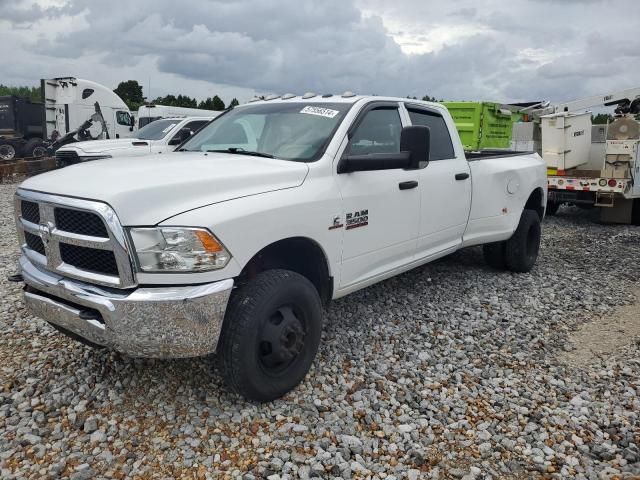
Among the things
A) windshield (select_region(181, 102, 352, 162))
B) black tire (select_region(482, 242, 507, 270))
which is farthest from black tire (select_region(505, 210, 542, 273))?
windshield (select_region(181, 102, 352, 162))

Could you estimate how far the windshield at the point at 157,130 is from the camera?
37.3 feet

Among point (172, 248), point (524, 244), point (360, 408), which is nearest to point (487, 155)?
point (524, 244)

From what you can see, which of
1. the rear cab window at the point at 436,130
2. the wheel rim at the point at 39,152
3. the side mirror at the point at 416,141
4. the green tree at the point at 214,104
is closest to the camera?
the side mirror at the point at 416,141

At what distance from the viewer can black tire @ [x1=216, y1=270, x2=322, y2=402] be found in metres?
2.95

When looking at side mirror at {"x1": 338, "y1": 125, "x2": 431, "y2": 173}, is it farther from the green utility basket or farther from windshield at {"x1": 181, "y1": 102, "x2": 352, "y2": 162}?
the green utility basket

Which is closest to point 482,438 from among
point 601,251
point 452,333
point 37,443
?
point 452,333

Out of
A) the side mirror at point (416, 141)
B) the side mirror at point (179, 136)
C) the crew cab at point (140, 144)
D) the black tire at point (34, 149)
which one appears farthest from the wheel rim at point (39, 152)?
the side mirror at point (416, 141)

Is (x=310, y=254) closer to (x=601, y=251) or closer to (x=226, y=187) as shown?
(x=226, y=187)

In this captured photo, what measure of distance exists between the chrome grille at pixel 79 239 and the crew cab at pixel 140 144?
6714 millimetres

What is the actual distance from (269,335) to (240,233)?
64 cm

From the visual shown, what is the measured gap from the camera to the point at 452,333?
14.6 feet

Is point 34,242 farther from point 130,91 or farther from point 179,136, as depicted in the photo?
point 130,91

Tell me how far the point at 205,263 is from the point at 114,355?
5.07 feet

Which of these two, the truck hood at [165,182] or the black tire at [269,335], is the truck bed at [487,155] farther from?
the black tire at [269,335]
